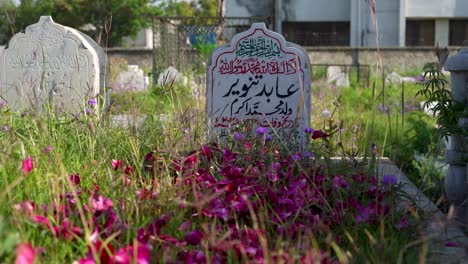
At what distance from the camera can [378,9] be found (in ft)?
91.0

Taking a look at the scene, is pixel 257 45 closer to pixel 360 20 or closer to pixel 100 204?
pixel 100 204

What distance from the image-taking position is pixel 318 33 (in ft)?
96.0

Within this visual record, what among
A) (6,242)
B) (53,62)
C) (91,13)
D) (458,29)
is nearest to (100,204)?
(6,242)

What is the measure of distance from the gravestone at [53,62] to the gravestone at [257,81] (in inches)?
57.4

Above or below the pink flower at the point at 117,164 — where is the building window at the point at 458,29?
above

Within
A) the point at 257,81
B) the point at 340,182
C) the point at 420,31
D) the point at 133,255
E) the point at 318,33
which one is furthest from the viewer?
the point at 420,31

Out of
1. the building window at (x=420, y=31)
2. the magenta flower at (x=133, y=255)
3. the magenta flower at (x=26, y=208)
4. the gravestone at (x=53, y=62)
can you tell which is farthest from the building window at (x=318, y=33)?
the magenta flower at (x=133, y=255)

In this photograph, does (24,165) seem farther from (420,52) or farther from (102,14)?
(102,14)

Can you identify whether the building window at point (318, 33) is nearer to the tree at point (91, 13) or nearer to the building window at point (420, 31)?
the building window at point (420, 31)

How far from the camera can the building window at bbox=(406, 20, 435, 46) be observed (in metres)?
29.3

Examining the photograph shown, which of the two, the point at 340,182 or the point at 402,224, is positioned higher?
the point at 340,182

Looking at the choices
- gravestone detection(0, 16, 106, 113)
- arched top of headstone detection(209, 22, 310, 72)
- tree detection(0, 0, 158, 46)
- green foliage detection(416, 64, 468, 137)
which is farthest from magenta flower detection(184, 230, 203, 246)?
tree detection(0, 0, 158, 46)

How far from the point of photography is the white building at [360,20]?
27.5 m

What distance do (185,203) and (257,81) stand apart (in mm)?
3425
